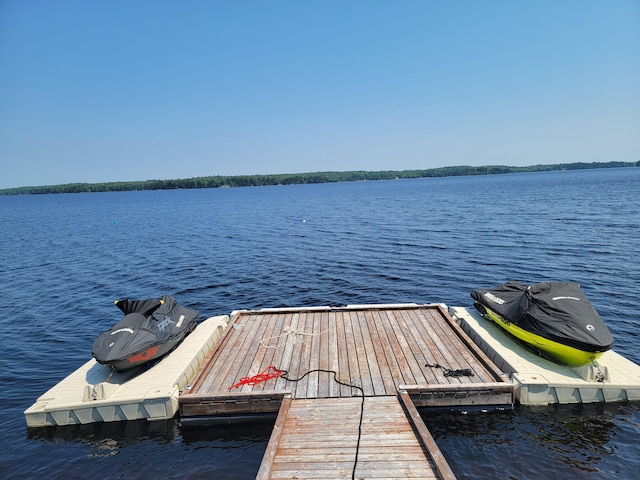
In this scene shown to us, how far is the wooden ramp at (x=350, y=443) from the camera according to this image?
5.99 m

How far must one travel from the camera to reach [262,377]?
907cm

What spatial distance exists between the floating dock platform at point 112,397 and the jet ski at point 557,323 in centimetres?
891

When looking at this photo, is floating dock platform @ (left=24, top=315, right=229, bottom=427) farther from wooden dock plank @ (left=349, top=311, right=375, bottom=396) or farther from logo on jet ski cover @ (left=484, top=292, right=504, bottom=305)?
logo on jet ski cover @ (left=484, top=292, right=504, bottom=305)

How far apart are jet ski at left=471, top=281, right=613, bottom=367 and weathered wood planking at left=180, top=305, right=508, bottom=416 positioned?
1.33 m

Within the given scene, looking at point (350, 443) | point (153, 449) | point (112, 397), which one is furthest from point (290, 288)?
point (350, 443)

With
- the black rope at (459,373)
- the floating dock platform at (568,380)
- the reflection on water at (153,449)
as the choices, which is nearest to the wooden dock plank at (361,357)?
the black rope at (459,373)

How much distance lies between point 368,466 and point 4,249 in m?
45.4

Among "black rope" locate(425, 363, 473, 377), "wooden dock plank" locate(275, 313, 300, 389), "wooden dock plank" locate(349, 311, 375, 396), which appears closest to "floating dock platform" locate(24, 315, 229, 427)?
"wooden dock plank" locate(275, 313, 300, 389)

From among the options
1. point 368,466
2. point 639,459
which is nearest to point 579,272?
point 639,459

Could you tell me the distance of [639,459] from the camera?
24.9 feet

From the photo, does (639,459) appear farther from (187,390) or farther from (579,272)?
(579,272)

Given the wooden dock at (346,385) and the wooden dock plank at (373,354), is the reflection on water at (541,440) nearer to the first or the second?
the wooden dock at (346,385)

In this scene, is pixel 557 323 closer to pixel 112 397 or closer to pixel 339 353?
pixel 339 353

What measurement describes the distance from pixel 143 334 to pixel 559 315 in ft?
35.4
